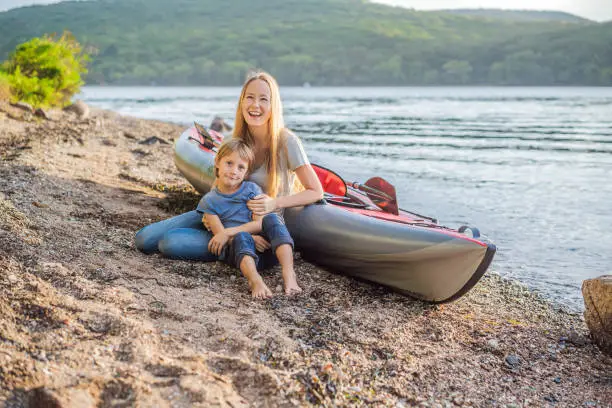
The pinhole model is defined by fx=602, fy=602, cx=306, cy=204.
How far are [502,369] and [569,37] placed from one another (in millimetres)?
106985

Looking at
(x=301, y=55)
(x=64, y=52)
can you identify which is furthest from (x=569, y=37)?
(x=64, y=52)

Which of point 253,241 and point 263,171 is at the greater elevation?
point 263,171

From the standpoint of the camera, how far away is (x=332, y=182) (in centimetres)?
614

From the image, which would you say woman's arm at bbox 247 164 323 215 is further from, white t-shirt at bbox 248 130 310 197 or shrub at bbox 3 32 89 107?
shrub at bbox 3 32 89 107

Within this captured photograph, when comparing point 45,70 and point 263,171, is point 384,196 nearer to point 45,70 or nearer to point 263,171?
point 263,171

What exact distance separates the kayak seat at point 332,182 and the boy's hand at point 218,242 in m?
1.85

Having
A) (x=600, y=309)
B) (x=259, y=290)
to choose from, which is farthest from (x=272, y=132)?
(x=600, y=309)

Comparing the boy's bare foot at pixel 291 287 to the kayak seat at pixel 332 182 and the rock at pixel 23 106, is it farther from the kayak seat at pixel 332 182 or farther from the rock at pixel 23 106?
the rock at pixel 23 106

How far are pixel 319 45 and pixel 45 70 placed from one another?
Result: 104855 mm

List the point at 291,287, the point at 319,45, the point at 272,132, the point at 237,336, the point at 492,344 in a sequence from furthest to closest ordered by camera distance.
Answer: the point at 319,45
the point at 272,132
the point at 291,287
the point at 492,344
the point at 237,336

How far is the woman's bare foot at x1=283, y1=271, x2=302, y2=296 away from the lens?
4.30m

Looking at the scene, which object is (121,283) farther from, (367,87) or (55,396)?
(367,87)

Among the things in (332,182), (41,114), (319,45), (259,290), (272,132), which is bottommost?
(259,290)

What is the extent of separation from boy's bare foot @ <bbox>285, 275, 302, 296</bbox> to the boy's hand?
560 mm
